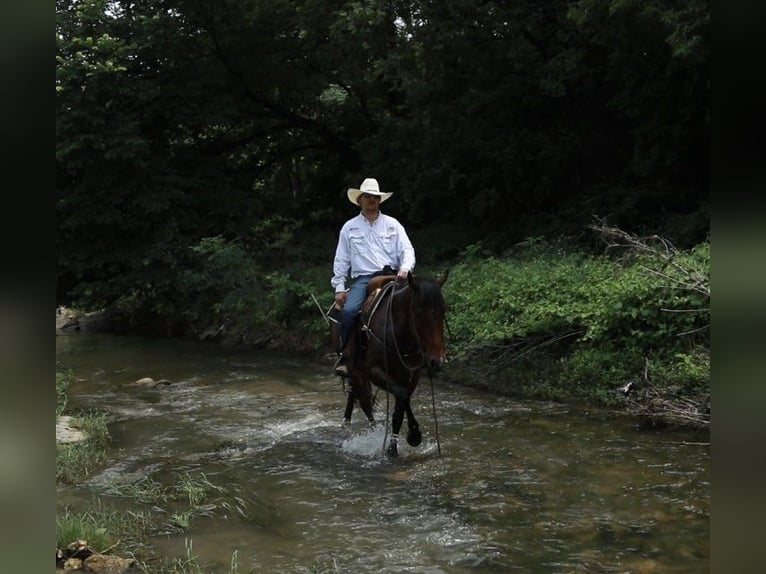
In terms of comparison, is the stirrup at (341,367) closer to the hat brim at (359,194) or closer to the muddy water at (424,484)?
the muddy water at (424,484)

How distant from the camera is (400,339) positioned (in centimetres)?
745

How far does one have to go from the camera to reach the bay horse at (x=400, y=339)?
6941 millimetres

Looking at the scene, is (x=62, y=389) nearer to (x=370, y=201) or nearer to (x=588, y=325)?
(x=370, y=201)

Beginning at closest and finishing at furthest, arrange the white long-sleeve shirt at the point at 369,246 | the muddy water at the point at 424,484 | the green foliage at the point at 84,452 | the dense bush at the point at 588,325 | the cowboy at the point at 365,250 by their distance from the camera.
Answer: the muddy water at the point at 424,484 < the green foliage at the point at 84,452 < the cowboy at the point at 365,250 < the white long-sleeve shirt at the point at 369,246 < the dense bush at the point at 588,325

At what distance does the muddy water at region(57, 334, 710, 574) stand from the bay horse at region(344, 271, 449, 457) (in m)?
0.55

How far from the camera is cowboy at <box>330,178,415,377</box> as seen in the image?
810 cm

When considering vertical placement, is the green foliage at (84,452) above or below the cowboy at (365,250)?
below

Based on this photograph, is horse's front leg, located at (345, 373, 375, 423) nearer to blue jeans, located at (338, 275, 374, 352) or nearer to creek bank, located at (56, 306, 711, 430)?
blue jeans, located at (338, 275, 374, 352)

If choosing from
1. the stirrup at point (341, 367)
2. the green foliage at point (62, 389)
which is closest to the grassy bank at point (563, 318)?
the stirrup at point (341, 367)

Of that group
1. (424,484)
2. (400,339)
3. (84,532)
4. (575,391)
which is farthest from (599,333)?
(84,532)

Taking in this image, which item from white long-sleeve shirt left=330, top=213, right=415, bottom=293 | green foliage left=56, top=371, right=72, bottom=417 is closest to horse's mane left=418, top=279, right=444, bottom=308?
white long-sleeve shirt left=330, top=213, right=415, bottom=293

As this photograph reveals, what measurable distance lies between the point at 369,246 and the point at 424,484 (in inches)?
111

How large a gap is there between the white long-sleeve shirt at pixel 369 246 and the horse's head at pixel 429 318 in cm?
115
